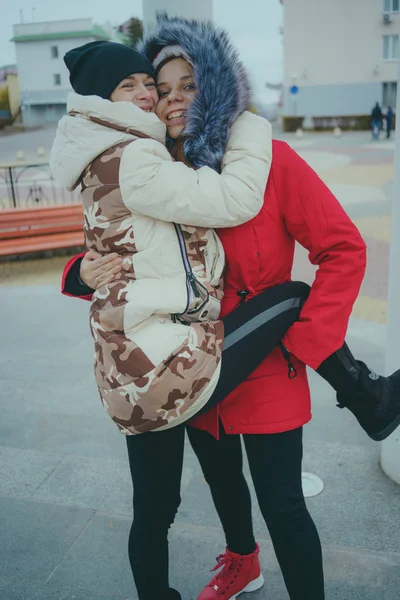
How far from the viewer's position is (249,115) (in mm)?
1868

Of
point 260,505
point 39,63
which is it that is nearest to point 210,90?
point 260,505

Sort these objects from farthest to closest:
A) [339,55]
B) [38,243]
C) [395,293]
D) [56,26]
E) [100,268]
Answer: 1. [56,26]
2. [339,55]
3. [38,243]
4. [395,293]
5. [100,268]

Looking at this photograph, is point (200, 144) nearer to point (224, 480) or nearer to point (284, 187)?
point (284, 187)

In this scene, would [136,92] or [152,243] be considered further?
[136,92]

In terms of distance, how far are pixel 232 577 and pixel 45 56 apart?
6102cm

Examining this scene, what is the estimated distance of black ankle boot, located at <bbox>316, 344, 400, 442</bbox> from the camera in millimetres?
1861

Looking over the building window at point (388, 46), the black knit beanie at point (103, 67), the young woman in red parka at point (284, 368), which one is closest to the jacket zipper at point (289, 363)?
the young woman in red parka at point (284, 368)

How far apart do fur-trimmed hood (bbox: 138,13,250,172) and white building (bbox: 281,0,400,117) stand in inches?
1628

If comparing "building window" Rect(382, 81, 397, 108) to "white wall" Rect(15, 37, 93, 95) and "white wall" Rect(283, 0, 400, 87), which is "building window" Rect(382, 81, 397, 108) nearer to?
"white wall" Rect(283, 0, 400, 87)

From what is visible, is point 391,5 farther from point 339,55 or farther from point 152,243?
point 152,243

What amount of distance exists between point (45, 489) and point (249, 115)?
82.3 inches

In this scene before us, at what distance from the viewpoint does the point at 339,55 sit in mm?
40906

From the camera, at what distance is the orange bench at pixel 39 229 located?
8.27 m

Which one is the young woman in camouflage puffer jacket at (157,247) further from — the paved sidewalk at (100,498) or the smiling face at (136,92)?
the paved sidewalk at (100,498)
